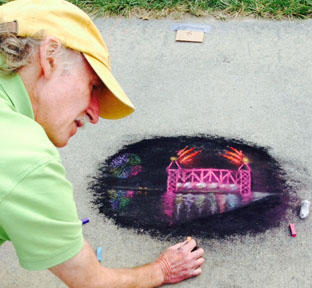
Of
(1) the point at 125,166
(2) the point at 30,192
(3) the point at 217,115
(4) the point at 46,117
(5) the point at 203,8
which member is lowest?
(1) the point at 125,166

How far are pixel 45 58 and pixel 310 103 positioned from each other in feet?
6.95

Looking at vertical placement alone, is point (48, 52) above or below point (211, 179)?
above

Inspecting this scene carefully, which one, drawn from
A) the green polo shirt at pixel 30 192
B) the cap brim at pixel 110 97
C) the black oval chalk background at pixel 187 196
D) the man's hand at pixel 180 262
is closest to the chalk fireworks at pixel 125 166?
the black oval chalk background at pixel 187 196

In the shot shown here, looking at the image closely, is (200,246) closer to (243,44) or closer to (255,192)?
(255,192)

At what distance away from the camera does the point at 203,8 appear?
3.76 meters

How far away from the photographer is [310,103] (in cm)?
288

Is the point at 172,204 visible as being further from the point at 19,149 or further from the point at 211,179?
the point at 19,149

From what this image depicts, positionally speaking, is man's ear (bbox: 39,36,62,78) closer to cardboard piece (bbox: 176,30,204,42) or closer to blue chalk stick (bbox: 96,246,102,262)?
blue chalk stick (bbox: 96,246,102,262)

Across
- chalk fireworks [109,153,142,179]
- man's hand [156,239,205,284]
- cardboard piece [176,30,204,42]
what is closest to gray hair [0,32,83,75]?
man's hand [156,239,205,284]

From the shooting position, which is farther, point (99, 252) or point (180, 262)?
point (99, 252)

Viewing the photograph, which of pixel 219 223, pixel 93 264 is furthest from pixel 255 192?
pixel 93 264

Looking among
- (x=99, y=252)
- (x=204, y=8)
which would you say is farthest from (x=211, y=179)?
(x=204, y=8)

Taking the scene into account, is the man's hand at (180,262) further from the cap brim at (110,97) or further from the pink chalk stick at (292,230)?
the cap brim at (110,97)

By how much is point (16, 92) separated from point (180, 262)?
1155 millimetres
